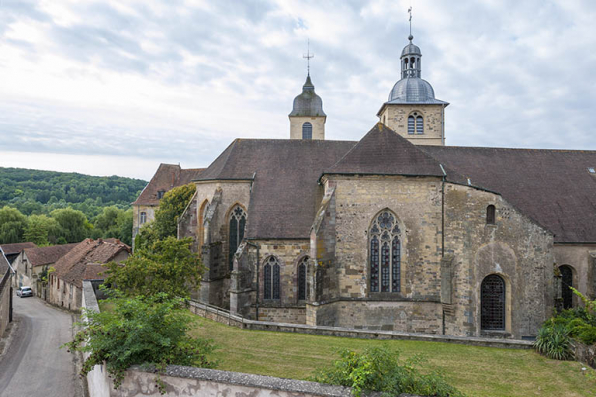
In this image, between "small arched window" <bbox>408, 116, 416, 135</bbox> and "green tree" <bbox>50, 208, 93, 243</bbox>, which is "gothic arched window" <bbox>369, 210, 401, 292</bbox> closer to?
"small arched window" <bbox>408, 116, 416, 135</bbox>

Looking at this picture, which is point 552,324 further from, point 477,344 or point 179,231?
point 179,231

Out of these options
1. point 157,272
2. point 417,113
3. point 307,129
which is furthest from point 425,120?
point 157,272

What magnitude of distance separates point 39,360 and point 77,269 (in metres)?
12.6

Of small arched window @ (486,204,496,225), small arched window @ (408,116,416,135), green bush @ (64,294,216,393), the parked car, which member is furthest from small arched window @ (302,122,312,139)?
the parked car

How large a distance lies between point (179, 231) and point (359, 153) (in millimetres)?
12887

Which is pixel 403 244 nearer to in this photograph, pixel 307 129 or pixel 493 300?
pixel 493 300

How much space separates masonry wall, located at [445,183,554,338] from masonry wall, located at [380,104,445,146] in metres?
11.8

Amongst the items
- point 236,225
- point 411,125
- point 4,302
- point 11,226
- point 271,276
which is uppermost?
point 411,125

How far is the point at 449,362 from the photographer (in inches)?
502

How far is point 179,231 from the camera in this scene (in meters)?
25.2

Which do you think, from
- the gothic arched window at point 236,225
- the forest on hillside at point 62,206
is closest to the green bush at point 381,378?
the gothic arched window at point 236,225

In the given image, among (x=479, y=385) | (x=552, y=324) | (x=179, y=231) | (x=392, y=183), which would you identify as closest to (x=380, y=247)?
(x=392, y=183)

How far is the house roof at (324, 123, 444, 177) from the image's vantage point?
61.3ft

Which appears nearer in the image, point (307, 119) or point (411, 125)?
point (411, 125)
